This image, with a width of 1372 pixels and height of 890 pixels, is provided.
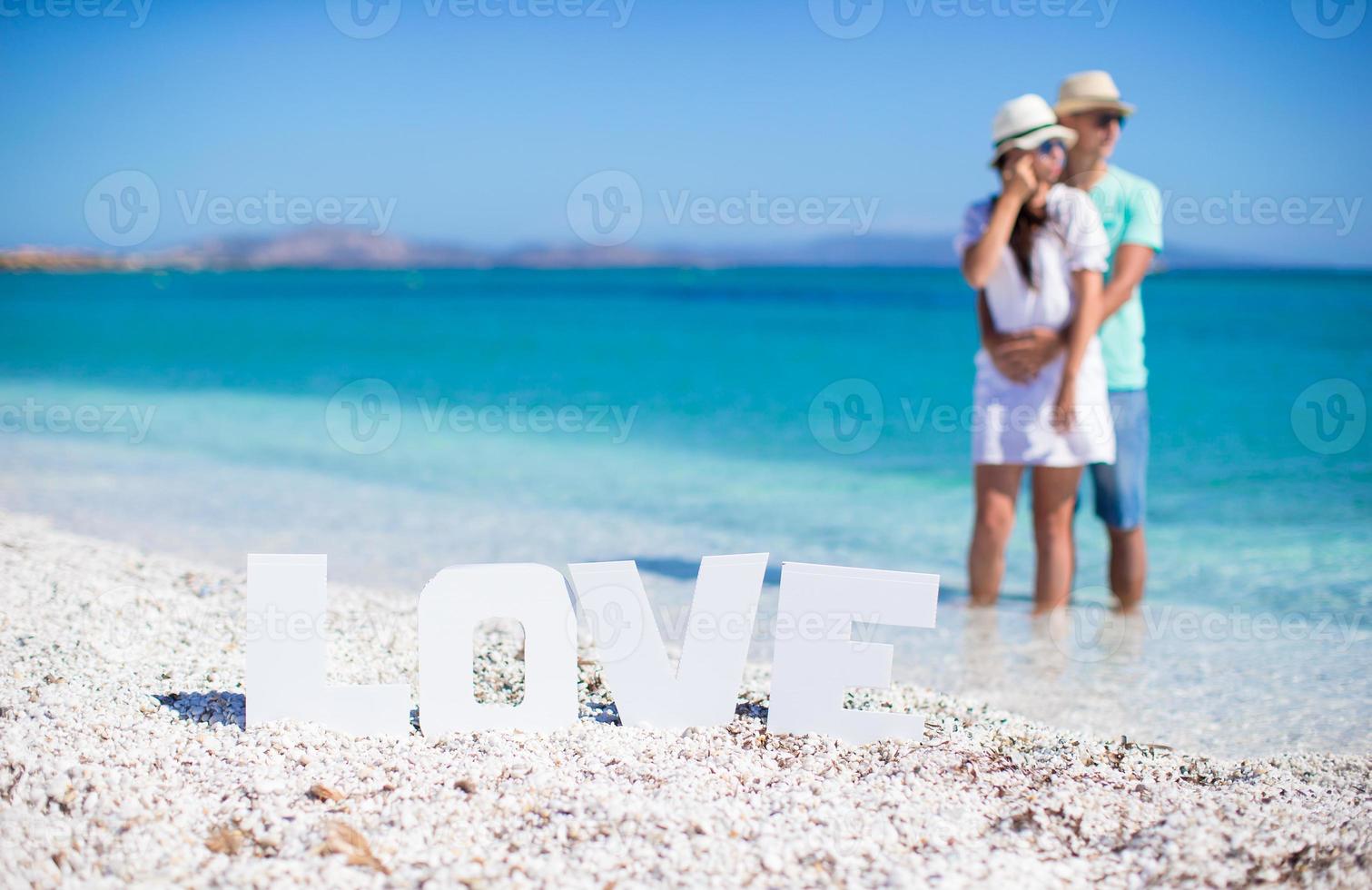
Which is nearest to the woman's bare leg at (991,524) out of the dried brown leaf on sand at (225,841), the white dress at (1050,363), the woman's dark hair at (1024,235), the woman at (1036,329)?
the woman at (1036,329)

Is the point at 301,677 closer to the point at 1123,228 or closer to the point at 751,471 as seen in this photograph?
the point at 1123,228

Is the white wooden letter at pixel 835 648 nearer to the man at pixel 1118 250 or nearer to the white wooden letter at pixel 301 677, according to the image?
the white wooden letter at pixel 301 677

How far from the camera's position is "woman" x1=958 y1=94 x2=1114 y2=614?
4.95 m

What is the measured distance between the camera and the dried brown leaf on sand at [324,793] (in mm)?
2758

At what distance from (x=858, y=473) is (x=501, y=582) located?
7.96m

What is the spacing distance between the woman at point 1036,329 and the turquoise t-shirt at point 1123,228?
12.1 inches

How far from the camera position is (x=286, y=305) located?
39.3 metres

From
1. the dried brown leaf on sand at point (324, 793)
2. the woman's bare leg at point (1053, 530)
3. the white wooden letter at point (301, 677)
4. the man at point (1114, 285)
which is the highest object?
the man at point (1114, 285)

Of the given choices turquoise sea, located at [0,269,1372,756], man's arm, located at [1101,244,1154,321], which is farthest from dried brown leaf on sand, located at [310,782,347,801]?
man's arm, located at [1101,244,1154,321]

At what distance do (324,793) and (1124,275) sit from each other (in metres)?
4.40

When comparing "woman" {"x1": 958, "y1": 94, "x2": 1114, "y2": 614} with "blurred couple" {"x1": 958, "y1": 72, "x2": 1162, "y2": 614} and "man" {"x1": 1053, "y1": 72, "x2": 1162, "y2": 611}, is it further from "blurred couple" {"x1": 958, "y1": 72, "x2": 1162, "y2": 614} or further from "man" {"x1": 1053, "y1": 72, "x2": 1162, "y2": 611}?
"man" {"x1": 1053, "y1": 72, "x2": 1162, "y2": 611}

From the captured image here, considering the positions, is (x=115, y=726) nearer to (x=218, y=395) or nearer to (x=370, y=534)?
(x=370, y=534)

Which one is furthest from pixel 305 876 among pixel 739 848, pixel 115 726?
pixel 115 726

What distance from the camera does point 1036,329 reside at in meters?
5.23
